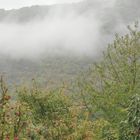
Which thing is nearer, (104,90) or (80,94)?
(104,90)

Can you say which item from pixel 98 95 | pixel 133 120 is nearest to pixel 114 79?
pixel 98 95

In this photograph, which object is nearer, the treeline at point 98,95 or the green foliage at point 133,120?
the green foliage at point 133,120

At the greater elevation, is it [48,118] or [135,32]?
[135,32]

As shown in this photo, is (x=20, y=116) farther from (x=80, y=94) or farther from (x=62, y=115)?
(x=80, y=94)

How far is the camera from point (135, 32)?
43656 millimetres

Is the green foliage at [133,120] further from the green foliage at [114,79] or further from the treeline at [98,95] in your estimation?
the green foliage at [114,79]

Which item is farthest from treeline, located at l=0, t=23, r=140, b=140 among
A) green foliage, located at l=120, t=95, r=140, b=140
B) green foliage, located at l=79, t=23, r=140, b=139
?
green foliage, located at l=120, t=95, r=140, b=140

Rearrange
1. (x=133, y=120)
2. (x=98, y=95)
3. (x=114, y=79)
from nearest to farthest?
(x=133, y=120) < (x=98, y=95) < (x=114, y=79)

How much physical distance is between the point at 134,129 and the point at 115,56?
2670cm

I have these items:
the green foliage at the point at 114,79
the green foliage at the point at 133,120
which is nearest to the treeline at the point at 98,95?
the green foliage at the point at 114,79

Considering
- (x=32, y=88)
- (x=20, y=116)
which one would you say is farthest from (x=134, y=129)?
(x=32, y=88)

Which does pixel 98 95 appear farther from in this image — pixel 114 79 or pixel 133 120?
pixel 133 120

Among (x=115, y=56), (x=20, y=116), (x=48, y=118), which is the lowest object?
(x=48, y=118)

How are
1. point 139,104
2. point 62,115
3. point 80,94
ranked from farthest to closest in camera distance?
1. point 80,94
2. point 62,115
3. point 139,104
